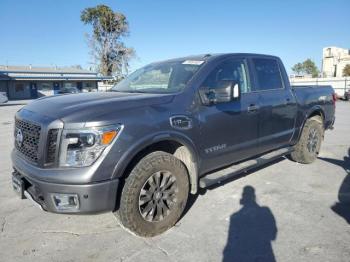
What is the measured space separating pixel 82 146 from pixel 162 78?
5.91 ft

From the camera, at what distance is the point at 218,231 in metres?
3.41

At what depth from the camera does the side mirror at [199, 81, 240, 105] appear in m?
3.54

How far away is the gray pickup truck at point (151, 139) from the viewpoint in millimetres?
2785

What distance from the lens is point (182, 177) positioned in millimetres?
3461

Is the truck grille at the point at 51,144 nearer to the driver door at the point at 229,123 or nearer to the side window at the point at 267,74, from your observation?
Answer: the driver door at the point at 229,123

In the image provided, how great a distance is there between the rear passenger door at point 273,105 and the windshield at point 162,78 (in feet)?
3.87

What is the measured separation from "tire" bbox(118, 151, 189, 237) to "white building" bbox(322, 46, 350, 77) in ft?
253

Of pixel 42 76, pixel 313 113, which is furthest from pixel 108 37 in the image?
pixel 313 113

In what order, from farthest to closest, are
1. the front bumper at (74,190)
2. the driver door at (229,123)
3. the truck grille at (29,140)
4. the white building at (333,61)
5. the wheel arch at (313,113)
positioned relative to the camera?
1. the white building at (333,61)
2. the wheel arch at (313,113)
3. the driver door at (229,123)
4. the truck grille at (29,140)
5. the front bumper at (74,190)

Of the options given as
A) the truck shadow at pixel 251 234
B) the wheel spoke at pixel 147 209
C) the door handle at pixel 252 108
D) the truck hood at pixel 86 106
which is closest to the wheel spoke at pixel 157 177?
the wheel spoke at pixel 147 209

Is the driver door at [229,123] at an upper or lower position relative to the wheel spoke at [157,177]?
upper

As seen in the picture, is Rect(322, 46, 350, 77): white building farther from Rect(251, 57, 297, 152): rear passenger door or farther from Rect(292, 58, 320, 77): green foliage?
Rect(251, 57, 297, 152): rear passenger door

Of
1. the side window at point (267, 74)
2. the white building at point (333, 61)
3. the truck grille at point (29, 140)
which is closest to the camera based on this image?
the truck grille at point (29, 140)

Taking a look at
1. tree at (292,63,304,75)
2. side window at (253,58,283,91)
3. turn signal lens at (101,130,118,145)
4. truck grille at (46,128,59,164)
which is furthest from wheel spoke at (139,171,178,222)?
tree at (292,63,304,75)
